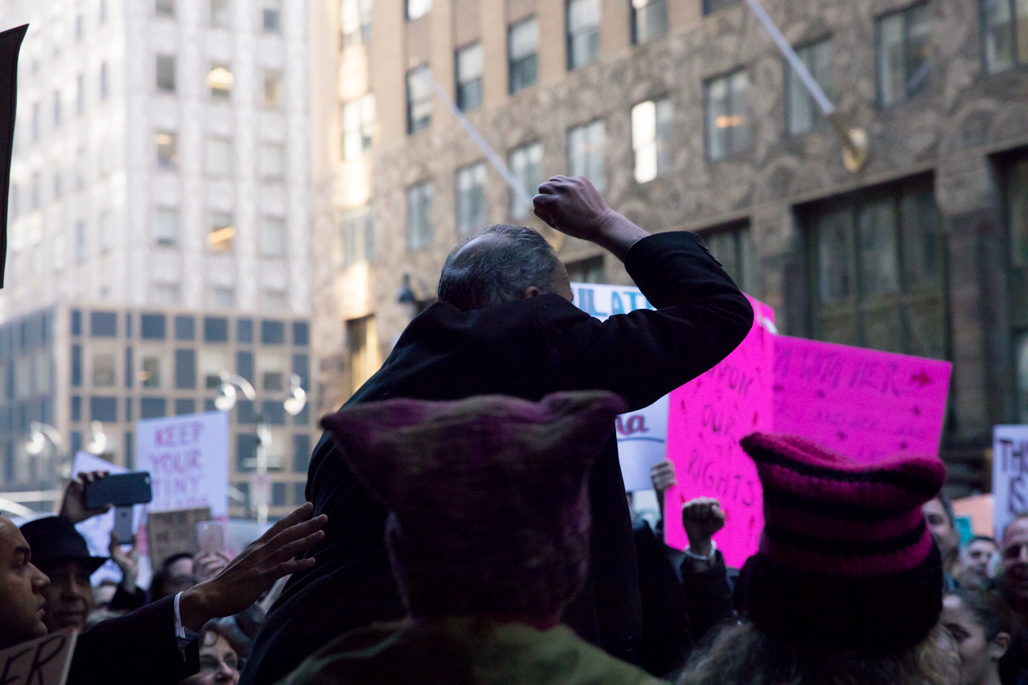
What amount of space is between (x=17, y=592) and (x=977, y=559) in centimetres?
546

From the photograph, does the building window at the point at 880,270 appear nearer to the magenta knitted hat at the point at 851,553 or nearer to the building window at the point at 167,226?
the magenta knitted hat at the point at 851,553

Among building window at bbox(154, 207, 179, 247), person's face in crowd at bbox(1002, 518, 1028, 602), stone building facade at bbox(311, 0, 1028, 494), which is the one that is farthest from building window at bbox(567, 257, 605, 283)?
building window at bbox(154, 207, 179, 247)

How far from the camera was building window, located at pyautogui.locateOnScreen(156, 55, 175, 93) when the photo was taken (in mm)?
67125

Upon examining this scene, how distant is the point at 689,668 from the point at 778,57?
23.5 metres

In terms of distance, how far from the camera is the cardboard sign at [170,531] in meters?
8.77

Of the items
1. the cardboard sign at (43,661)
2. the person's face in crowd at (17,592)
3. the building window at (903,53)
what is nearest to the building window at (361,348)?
the building window at (903,53)

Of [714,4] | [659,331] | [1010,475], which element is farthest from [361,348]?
[659,331]

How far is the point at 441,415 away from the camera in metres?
1.70

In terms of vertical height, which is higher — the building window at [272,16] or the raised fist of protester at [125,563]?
the building window at [272,16]

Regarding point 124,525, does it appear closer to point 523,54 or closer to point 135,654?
point 135,654

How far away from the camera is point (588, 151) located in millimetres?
29062

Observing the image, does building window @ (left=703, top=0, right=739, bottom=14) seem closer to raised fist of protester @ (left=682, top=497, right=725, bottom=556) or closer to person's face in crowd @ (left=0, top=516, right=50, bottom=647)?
raised fist of protester @ (left=682, top=497, right=725, bottom=556)

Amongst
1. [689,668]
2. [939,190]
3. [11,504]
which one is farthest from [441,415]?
[11,504]

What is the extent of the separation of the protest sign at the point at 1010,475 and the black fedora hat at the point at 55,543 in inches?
235
